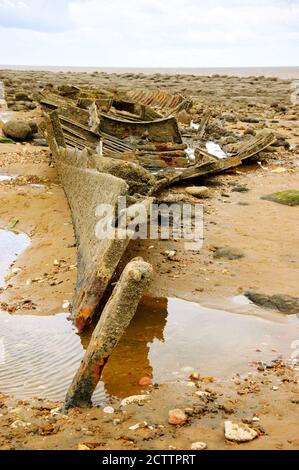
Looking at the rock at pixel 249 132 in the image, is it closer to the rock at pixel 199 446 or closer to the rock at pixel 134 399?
the rock at pixel 134 399

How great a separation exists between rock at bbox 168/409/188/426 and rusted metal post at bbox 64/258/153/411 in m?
0.54

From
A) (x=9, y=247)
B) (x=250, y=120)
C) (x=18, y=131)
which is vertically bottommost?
(x=9, y=247)

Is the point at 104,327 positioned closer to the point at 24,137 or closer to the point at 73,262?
the point at 73,262

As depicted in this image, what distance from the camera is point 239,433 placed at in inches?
133

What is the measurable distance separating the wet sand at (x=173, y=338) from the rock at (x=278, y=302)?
0.36 feet

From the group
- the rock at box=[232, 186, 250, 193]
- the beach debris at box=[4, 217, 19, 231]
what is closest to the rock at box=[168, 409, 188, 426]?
the beach debris at box=[4, 217, 19, 231]

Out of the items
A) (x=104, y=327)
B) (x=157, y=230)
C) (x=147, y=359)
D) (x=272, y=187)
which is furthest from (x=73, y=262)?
(x=272, y=187)

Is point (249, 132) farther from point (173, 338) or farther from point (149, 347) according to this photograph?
point (149, 347)

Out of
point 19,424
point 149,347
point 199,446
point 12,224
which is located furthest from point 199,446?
point 12,224

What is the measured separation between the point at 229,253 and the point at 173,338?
2.37 m

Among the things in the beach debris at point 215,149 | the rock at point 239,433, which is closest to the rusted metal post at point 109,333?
the rock at point 239,433

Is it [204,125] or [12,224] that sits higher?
[204,125]

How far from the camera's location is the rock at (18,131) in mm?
15531

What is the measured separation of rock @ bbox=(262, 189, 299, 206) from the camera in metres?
9.81
